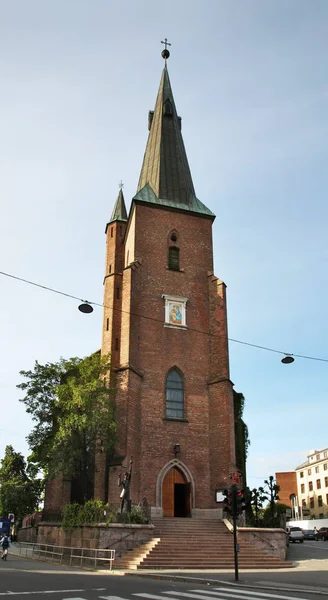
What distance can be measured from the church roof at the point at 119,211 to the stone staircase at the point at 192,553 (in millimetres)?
21081

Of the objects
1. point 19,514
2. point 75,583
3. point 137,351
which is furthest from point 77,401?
point 19,514

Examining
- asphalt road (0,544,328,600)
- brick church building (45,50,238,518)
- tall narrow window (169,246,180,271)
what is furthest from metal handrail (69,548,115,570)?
tall narrow window (169,246,180,271)

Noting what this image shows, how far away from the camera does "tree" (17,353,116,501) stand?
82.8ft

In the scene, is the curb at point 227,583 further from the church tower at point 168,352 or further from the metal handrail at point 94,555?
the church tower at point 168,352

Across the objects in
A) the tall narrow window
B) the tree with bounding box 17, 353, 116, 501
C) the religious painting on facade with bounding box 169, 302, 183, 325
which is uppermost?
the tall narrow window

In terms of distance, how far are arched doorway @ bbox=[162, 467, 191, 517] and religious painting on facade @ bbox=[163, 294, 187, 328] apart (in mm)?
8072

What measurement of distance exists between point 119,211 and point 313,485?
5842 centimetres

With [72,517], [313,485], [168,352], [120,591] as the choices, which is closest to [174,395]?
[168,352]

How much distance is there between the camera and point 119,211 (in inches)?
1523

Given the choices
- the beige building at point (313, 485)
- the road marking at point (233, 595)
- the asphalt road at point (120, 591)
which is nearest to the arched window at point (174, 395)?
the asphalt road at point (120, 591)

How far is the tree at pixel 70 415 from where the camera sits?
25234 millimetres

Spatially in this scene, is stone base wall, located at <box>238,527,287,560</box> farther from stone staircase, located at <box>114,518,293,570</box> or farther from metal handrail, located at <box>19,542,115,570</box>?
metal handrail, located at <box>19,542,115,570</box>

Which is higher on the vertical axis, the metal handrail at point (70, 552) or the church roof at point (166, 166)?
the church roof at point (166, 166)

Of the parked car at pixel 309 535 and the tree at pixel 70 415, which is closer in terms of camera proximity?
the tree at pixel 70 415
